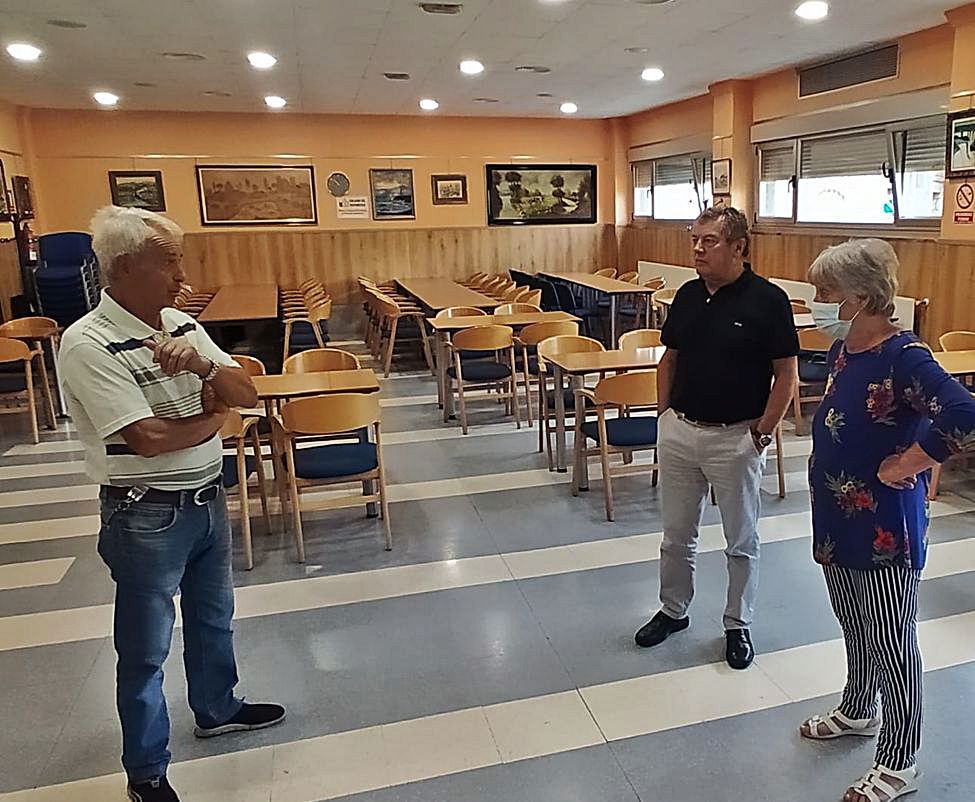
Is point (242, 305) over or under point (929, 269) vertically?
under

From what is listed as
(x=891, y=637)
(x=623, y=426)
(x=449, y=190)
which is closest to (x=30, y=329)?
(x=623, y=426)

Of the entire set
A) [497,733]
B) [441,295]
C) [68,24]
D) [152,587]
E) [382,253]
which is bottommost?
[497,733]

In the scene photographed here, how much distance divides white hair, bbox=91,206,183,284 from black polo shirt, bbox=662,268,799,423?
158 centimetres

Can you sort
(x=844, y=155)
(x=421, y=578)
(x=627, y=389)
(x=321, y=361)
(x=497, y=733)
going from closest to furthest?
(x=497, y=733) → (x=421, y=578) → (x=627, y=389) → (x=321, y=361) → (x=844, y=155)

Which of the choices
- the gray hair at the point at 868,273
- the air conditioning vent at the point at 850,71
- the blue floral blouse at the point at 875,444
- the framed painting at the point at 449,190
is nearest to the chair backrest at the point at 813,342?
the air conditioning vent at the point at 850,71

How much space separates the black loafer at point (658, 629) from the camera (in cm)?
282

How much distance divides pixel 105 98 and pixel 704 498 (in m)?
9.14

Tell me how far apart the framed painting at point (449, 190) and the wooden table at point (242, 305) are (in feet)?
9.21

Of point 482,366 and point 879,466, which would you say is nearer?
point 879,466

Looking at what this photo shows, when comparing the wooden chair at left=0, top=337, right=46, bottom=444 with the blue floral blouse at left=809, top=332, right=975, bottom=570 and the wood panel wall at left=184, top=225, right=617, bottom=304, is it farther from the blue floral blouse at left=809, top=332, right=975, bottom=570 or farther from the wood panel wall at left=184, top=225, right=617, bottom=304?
the blue floral blouse at left=809, top=332, right=975, bottom=570

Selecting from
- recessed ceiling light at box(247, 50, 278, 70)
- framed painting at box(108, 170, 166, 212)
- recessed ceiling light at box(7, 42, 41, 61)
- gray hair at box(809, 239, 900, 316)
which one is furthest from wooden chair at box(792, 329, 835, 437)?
framed painting at box(108, 170, 166, 212)

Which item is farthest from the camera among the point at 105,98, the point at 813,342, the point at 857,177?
the point at 105,98

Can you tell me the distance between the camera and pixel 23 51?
6.53 meters

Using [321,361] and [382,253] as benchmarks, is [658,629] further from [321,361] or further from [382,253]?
[382,253]
